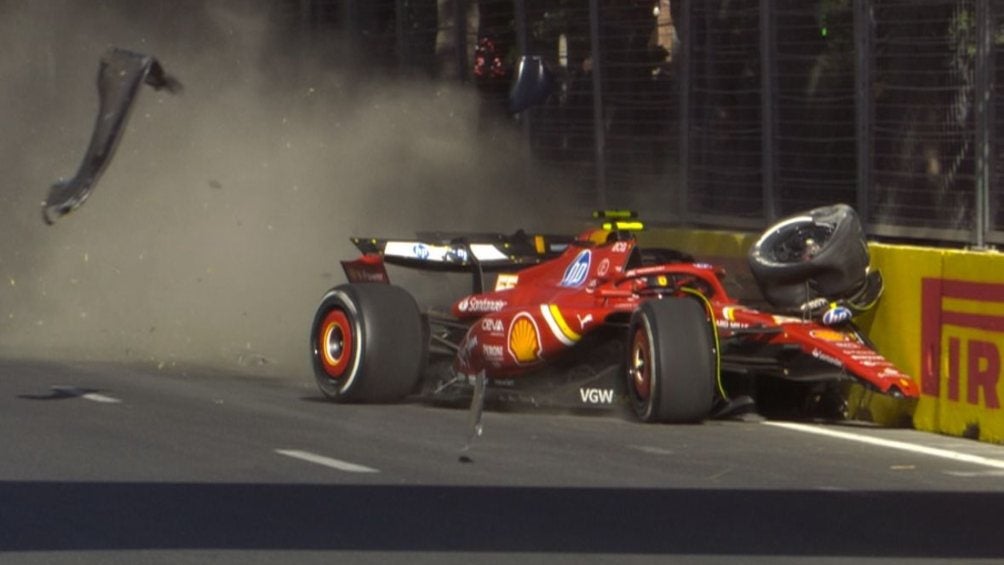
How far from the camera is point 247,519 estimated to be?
9.30 meters

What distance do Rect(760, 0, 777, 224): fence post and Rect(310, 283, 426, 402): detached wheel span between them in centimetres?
351

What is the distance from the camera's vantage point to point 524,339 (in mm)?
13453

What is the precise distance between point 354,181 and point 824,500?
13.2 metres

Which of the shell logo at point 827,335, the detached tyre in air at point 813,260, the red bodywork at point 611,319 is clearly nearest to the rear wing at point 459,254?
the red bodywork at point 611,319

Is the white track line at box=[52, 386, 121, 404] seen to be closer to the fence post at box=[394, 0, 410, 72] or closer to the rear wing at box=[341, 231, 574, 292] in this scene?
the rear wing at box=[341, 231, 574, 292]

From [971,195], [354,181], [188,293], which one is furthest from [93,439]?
[354,181]

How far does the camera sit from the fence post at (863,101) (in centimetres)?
1512

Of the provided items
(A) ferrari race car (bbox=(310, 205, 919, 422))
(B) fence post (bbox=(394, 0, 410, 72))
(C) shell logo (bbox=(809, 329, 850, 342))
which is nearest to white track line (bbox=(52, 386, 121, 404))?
(A) ferrari race car (bbox=(310, 205, 919, 422))

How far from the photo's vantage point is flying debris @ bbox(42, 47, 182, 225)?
14.4 meters

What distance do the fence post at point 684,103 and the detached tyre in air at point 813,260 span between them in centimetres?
373

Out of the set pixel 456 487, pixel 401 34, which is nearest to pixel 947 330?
pixel 456 487

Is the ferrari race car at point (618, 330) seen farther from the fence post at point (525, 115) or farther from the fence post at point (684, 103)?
the fence post at point (525, 115)

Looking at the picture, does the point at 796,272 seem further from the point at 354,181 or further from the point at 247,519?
the point at 354,181

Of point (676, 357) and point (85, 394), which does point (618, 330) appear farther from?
point (85, 394)
